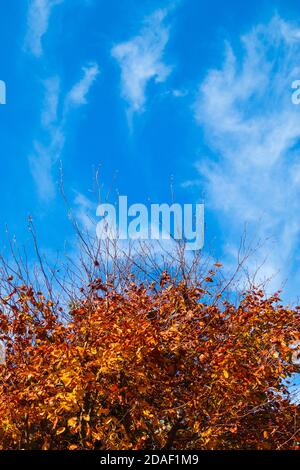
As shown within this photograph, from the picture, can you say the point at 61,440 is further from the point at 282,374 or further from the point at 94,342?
the point at 282,374

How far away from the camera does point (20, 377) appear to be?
8367 millimetres

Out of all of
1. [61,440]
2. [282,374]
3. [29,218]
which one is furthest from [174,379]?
[29,218]

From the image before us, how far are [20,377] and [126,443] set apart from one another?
2.05 meters

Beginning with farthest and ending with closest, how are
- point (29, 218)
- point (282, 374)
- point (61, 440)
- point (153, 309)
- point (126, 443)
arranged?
point (29, 218), point (282, 374), point (153, 309), point (61, 440), point (126, 443)

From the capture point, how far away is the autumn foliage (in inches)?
294

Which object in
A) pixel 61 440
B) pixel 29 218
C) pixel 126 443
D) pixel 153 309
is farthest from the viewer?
pixel 29 218

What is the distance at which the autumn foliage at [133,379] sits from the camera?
24.5 feet

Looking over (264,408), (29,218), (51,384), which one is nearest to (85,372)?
(51,384)

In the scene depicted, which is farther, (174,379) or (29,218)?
(29,218)

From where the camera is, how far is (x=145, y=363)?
7758mm

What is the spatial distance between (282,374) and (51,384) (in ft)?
14.7

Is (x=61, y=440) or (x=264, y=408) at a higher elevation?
(x=264, y=408)

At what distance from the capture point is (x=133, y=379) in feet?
25.3
